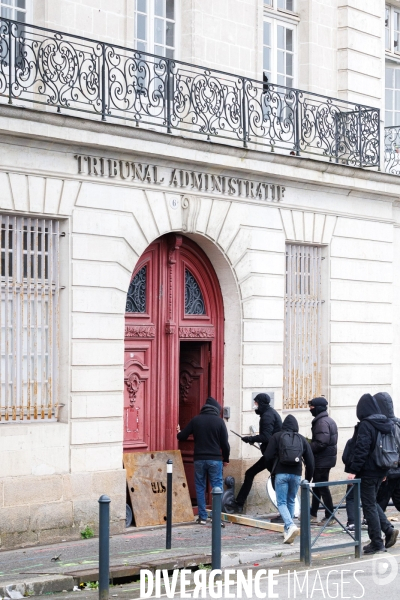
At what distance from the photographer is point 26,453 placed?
13883 millimetres

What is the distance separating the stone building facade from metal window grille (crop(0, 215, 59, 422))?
2 centimetres

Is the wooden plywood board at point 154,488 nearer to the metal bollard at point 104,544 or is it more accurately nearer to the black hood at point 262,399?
the black hood at point 262,399

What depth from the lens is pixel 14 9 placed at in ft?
47.6

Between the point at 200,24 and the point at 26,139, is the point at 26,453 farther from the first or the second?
the point at 200,24

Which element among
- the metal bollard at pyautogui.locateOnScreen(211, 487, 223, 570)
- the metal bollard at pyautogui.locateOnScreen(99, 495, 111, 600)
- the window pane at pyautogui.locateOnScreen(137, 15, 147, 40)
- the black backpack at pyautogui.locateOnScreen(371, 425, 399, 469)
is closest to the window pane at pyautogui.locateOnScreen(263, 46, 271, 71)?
the window pane at pyautogui.locateOnScreen(137, 15, 147, 40)

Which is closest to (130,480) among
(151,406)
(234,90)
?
(151,406)

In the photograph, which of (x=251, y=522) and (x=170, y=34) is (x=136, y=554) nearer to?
(x=251, y=522)

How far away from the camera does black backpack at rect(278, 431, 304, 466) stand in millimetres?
13898

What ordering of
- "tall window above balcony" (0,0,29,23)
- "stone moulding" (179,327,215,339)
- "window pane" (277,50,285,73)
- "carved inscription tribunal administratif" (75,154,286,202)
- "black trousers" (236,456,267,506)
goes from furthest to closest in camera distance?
1. "window pane" (277,50,285,73)
2. "stone moulding" (179,327,215,339)
3. "black trousers" (236,456,267,506)
4. "carved inscription tribunal administratif" (75,154,286,202)
5. "tall window above balcony" (0,0,29,23)

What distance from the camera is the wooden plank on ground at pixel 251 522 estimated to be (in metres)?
14.8

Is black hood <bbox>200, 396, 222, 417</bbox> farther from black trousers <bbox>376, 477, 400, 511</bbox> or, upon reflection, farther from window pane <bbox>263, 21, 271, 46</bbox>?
window pane <bbox>263, 21, 271, 46</bbox>

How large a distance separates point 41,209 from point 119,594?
4900 mm

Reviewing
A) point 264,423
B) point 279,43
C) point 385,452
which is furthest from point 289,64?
point 385,452

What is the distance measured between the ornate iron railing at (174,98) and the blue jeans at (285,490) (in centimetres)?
456
